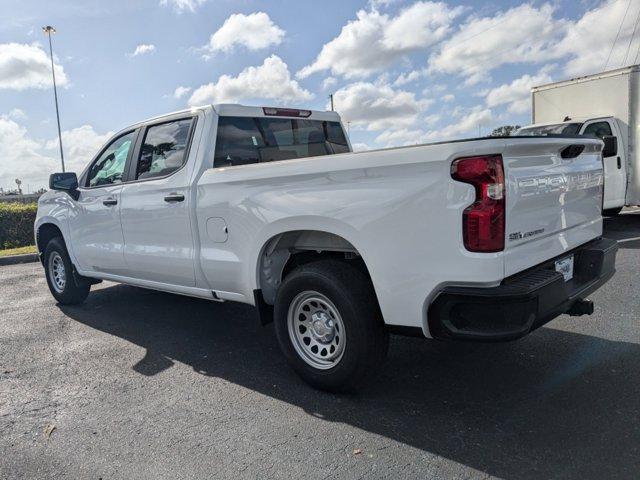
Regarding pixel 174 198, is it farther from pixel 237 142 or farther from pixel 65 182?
pixel 65 182

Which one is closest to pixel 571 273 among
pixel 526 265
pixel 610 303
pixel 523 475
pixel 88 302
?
pixel 526 265

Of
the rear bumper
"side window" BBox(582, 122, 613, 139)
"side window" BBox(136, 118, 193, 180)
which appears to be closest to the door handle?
"side window" BBox(136, 118, 193, 180)

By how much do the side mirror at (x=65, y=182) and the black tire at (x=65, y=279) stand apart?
878mm

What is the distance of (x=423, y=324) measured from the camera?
293 centimetres

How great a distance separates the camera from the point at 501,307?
268 centimetres

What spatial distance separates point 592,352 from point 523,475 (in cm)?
187

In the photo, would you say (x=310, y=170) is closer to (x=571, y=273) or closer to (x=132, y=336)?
(x=571, y=273)

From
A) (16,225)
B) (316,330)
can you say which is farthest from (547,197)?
(16,225)

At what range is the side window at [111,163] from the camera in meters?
5.18

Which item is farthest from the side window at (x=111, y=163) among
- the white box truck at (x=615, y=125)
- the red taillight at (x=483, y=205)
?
the white box truck at (x=615, y=125)

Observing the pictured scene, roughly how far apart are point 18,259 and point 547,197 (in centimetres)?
1091

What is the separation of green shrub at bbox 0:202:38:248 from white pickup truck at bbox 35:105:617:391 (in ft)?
31.8

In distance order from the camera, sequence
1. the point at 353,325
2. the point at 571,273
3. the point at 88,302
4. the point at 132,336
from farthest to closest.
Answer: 1. the point at 88,302
2. the point at 132,336
3. the point at 571,273
4. the point at 353,325

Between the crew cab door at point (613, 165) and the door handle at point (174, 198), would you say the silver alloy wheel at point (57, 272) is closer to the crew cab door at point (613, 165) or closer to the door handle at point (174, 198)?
the door handle at point (174, 198)
